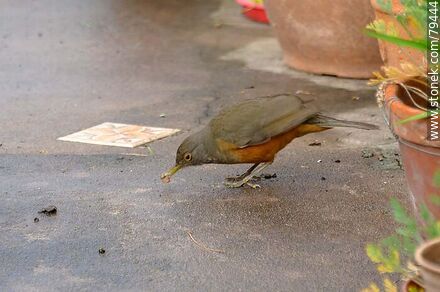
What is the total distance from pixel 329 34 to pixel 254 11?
8.58 feet

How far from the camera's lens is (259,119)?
5461 mm

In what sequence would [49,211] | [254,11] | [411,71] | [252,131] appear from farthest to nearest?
[254,11] < [252,131] < [49,211] < [411,71]

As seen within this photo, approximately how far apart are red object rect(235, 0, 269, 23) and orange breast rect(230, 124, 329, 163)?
187 inches

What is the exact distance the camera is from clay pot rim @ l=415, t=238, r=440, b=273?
8.97 ft

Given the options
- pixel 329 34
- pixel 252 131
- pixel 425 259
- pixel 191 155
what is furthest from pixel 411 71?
pixel 329 34

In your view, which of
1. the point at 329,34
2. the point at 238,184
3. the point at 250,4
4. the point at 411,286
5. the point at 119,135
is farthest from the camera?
the point at 250,4

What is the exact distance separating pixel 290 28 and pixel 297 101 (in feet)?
8.21

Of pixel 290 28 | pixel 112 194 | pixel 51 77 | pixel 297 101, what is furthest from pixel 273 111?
pixel 51 77

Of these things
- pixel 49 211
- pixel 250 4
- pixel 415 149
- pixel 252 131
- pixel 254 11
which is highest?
pixel 415 149

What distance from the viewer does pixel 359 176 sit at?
18.7ft

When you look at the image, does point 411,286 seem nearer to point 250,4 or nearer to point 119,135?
point 119,135

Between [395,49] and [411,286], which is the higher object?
[411,286]

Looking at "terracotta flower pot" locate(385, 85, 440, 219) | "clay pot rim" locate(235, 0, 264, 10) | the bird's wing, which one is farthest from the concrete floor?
"clay pot rim" locate(235, 0, 264, 10)

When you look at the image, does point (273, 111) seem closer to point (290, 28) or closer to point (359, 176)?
point (359, 176)
